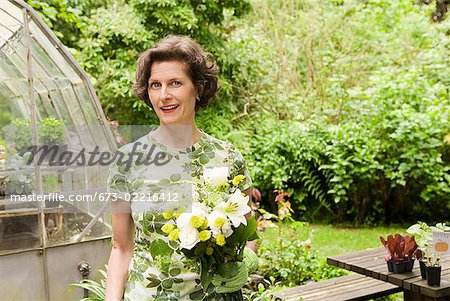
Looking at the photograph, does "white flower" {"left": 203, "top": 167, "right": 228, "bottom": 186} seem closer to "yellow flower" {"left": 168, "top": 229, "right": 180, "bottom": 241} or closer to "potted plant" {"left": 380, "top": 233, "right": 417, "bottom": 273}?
"yellow flower" {"left": 168, "top": 229, "right": 180, "bottom": 241}

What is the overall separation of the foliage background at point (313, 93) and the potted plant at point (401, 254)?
3.32m

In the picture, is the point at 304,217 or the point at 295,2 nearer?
the point at 304,217

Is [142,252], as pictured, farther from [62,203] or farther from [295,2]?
[295,2]

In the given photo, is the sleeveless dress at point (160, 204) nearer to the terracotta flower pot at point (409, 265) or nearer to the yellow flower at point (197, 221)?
the yellow flower at point (197, 221)

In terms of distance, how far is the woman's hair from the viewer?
1.68m

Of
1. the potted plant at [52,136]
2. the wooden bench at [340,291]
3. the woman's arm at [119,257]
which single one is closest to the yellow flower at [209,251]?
the woman's arm at [119,257]

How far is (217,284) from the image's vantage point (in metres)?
1.56

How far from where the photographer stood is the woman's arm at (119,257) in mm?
A: 1696

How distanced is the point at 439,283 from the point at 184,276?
2.18 m

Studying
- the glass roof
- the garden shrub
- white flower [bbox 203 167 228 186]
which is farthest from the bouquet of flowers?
the garden shrub

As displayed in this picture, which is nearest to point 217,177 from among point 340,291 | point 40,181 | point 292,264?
point 40,181

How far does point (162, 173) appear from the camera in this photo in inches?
67.7

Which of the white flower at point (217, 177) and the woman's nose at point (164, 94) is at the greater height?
the woman's nose at point (164, 94)

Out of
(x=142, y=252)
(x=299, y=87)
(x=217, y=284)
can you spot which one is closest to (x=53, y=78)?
(x=142, y=252)
